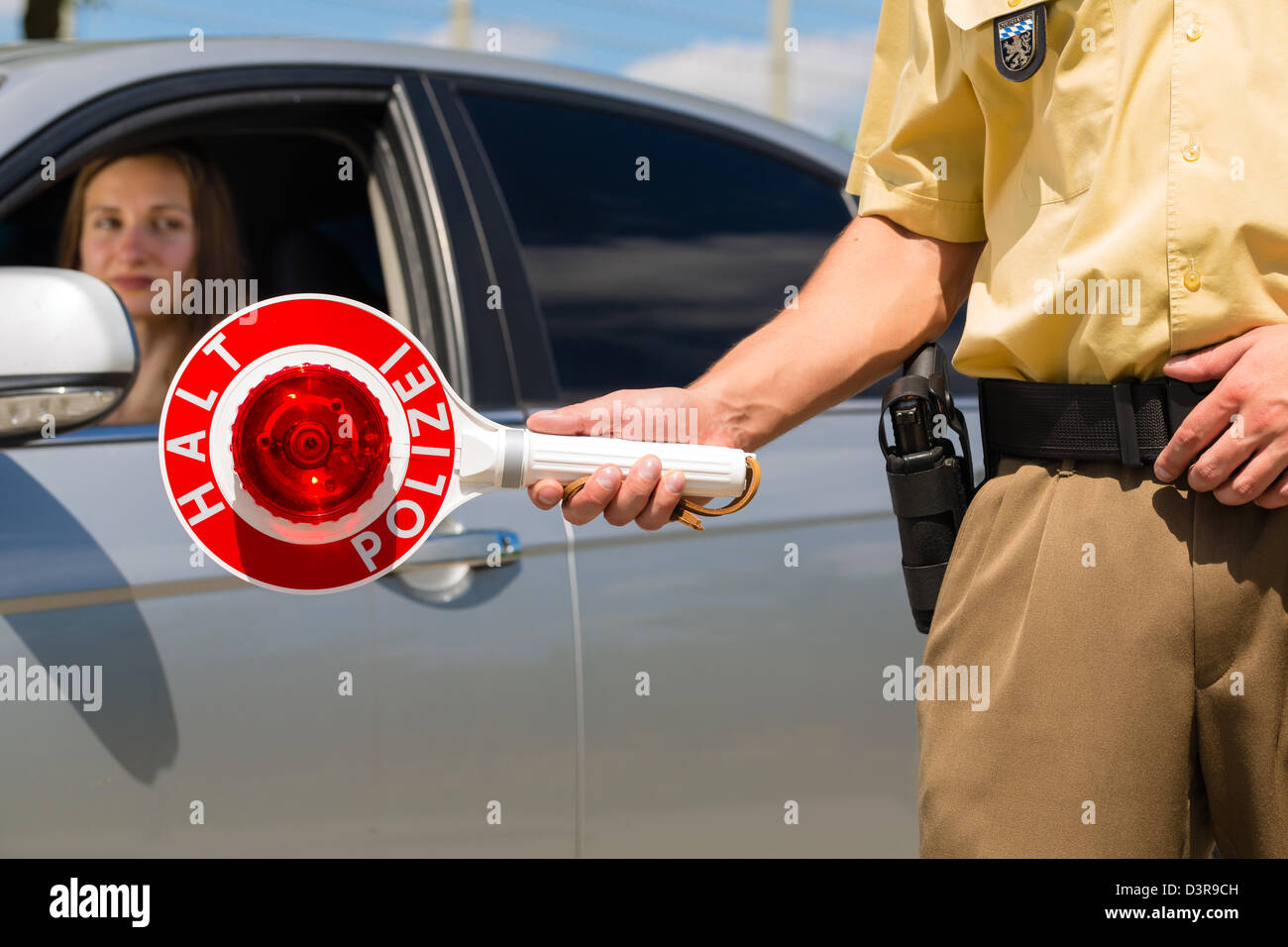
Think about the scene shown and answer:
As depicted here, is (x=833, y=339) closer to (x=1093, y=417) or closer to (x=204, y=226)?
(x=1093, y=417)

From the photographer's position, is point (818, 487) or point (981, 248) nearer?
point (981, 248)

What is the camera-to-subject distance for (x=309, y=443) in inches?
39.4

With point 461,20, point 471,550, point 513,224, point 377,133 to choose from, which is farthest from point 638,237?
point 461,20

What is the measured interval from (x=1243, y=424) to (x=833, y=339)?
16.5 inches

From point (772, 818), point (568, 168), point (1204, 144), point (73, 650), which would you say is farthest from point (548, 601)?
point (1204, 144)

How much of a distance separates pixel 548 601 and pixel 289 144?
960mm

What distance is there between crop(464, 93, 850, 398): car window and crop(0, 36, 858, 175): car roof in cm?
6

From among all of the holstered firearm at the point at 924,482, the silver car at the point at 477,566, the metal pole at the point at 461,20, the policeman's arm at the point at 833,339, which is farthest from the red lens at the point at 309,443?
the metal pole at the point at 461,20

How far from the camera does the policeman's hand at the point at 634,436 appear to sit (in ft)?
3.62

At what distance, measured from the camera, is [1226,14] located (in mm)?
1160

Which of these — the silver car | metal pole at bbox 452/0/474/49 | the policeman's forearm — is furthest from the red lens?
metal pole at bbox 452/0/474/49

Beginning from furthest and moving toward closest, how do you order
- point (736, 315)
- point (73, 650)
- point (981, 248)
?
point (736, 315)
point (73, 650)
point (981, 248)

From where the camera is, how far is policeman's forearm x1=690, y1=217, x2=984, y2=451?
4.51 feet

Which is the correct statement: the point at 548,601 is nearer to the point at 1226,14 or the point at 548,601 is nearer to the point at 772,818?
the point at 772,818
